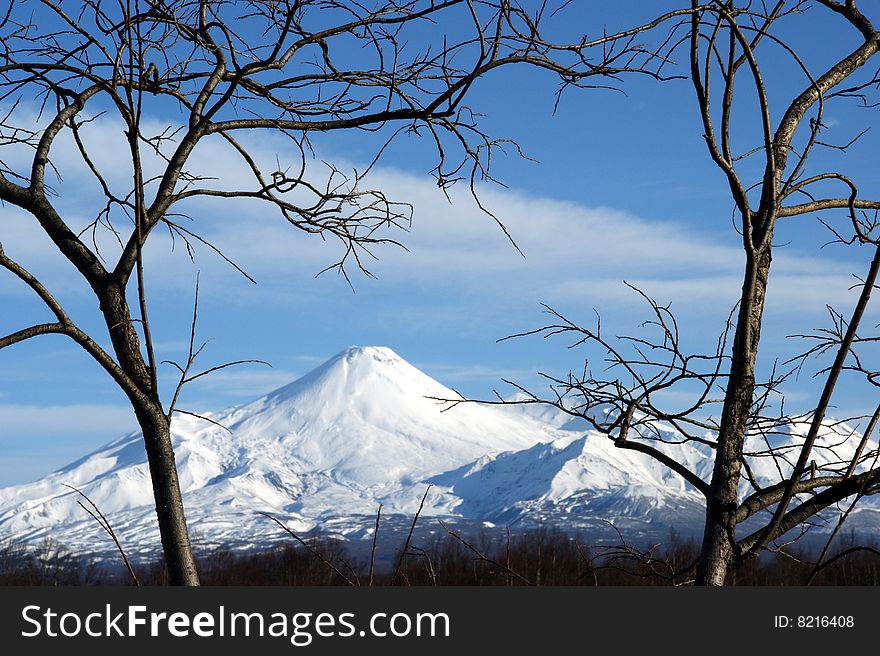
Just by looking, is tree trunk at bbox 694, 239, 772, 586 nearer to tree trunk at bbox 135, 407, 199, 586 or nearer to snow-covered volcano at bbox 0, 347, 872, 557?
tree trunk at bbox 135, 407, 199, 586

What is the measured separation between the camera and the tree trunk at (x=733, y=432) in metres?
2.15

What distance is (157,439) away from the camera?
2693 millimetres

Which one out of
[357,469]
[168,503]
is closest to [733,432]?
[168,503]

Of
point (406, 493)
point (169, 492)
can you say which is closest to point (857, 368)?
point (169, 492)

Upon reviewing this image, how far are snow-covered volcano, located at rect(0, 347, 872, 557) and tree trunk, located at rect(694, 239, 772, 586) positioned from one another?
153533mm

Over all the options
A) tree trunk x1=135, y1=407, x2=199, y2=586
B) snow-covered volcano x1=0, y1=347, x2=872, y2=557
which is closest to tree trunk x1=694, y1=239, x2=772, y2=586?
tree trunk x1=135, y1=407, x2=199, y2=586

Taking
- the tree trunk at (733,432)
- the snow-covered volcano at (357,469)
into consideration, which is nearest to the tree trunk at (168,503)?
the tree trunk at (733,432)

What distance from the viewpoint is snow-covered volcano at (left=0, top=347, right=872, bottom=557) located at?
16238 cm

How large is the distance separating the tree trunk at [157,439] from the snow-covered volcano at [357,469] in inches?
6035

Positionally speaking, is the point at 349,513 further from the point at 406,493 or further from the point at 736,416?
the point at 736,416

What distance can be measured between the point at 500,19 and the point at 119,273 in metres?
1.42

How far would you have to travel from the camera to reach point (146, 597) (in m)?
2.38

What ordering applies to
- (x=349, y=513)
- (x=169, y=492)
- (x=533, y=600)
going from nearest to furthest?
(x=533, y=600)
(x=169, y=492)
(x=349, y=513)

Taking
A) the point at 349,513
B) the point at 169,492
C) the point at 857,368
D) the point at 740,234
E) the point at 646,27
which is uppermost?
the point at 349,513
